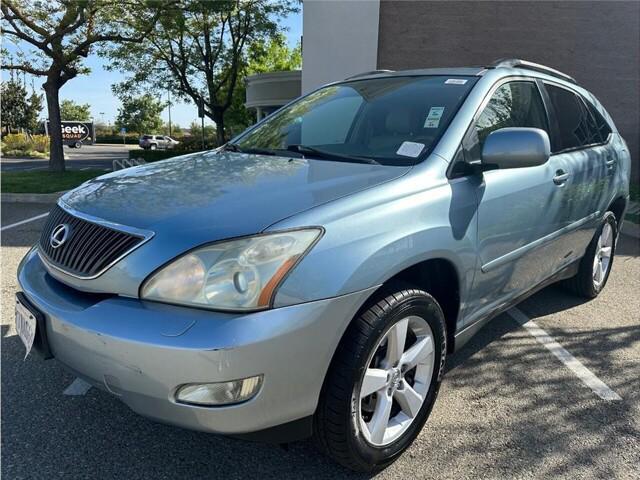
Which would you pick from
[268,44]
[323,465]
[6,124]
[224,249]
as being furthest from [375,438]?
[6,124]

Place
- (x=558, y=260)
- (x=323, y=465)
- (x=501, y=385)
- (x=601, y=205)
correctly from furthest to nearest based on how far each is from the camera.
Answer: (x=601, y=205), (x=558, y=260), (x=501, y=385), (x=323, y=465)

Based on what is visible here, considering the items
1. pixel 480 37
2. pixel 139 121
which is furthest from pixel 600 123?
pixel 139 121

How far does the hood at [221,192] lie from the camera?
1913mm

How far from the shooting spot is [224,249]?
1.79 metres

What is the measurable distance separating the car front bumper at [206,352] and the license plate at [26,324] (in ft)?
0.68

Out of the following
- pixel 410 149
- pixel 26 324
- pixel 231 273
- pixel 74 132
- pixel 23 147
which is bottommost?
pixel 23 147

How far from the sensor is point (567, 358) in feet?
11.1

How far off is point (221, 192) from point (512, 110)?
1.88 meters

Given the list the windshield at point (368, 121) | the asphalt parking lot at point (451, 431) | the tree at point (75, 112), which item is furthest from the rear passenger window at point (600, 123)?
the tree at point (75, 112)

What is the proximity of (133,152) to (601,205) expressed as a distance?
2374 centimetres

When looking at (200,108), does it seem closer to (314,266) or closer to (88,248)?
(88,248)

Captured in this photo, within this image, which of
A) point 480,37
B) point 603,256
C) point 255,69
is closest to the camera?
point 603,256

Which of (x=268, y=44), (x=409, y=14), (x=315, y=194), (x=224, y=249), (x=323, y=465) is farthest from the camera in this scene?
(x=268, y=44)

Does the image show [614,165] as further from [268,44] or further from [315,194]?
[268,44]
